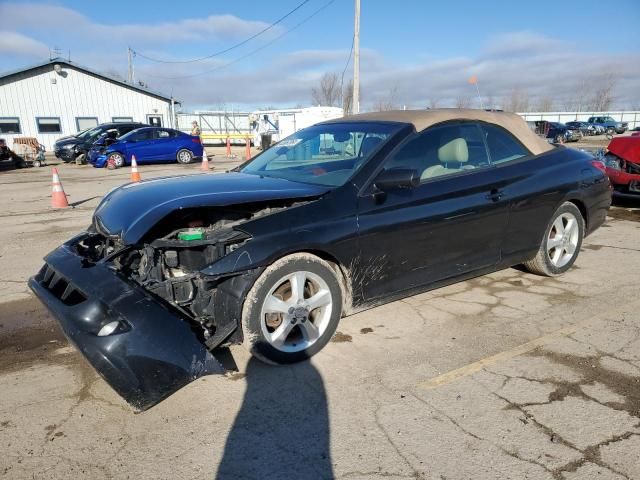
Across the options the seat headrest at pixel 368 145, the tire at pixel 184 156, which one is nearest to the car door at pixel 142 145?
the tire at pixel 184 156

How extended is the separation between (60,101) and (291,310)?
98.5 feet

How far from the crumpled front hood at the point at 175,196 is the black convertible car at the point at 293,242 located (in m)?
0.01

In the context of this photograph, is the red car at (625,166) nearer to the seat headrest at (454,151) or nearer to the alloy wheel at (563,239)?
the alloy wheel at (563,239)

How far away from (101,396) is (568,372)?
2915 mm

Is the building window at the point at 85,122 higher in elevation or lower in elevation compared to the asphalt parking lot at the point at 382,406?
higher

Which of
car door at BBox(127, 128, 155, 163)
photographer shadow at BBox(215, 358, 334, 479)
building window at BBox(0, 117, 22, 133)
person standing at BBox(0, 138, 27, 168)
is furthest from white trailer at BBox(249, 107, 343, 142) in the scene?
photographer shadow at BBox(215, 358, 334, 479)

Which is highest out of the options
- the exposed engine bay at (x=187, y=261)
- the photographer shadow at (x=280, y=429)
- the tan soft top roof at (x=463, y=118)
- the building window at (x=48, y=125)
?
the building window at (x=48, y=125)

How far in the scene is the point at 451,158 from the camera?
389 centimetres

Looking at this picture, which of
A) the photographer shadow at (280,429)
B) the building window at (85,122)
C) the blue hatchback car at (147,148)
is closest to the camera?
the photographer shadow at (280,429)

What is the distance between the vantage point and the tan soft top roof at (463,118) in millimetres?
3881

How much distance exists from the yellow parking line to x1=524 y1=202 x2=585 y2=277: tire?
2.61 feet

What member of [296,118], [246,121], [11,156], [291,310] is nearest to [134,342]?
[291,310]

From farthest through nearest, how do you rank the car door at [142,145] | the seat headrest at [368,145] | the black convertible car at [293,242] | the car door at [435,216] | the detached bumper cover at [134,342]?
the car door at [142,145], the seat headrest at [368,145], the car door at [435,216], the black convertible car at [293,242], the detached bumper cover at [134,342]

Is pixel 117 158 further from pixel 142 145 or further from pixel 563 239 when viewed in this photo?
pixel 563 239
